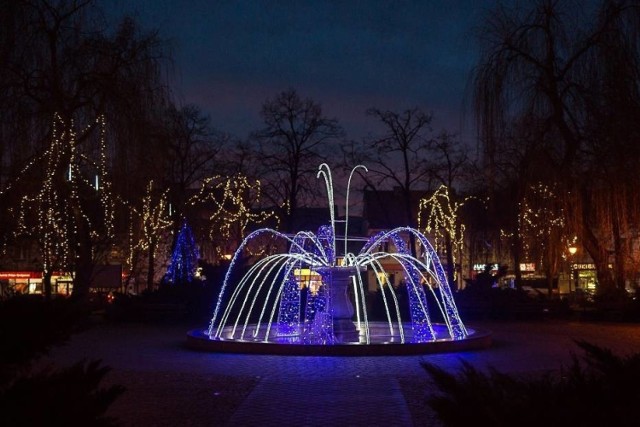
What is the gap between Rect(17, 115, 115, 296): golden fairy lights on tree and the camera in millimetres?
23312

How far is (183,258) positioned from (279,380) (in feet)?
77.4

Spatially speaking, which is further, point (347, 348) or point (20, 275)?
point (20, 275)

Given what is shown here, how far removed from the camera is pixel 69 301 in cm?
645

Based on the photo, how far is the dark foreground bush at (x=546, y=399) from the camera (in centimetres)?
485

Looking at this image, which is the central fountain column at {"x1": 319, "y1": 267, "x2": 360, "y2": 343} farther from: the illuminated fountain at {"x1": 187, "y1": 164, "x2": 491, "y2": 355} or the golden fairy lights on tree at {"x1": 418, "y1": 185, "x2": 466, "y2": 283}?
the golden fairy lights on tree at {"x1": 418, "y1": 185, "x2": 466, "y2": 283}

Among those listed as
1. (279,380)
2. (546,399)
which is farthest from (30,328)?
(279,380)

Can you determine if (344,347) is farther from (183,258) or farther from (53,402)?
(183,258)

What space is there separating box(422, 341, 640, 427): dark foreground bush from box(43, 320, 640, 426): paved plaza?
148cm

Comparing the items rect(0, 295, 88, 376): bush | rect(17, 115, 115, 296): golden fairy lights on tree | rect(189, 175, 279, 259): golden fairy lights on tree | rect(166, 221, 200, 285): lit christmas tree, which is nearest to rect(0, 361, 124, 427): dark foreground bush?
rect(0, 295, 88, 376): bush

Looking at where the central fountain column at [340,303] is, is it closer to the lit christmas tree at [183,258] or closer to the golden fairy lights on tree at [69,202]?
the golden fairy lights on tree at [69,202]

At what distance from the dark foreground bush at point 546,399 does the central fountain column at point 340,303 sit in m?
13.8

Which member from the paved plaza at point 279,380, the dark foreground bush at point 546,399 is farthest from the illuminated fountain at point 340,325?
the dark foreground bush at point 546,399

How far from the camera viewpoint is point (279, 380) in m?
13.8

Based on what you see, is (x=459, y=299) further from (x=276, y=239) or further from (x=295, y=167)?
(x=276, y=239)
